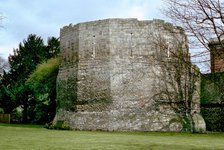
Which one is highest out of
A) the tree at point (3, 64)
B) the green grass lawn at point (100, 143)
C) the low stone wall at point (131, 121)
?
the tree at point (3, 64)

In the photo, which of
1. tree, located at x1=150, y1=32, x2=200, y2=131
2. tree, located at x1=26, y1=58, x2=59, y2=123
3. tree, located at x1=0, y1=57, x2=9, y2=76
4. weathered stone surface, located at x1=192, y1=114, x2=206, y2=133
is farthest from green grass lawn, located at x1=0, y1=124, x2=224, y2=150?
tree, located at x1=0, y1=57, x2=9, y2=76

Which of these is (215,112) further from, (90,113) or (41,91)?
(41,91)

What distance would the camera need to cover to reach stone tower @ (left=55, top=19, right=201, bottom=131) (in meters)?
22.7

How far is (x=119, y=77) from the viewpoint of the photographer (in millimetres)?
23047

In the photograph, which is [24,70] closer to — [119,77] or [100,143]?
[119,77]

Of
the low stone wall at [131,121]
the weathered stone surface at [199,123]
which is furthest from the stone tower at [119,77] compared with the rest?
the weathered stone surface at [199,123]

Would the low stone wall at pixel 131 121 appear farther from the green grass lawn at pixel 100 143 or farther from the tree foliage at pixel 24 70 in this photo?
the tree foliage at pixel 24 70

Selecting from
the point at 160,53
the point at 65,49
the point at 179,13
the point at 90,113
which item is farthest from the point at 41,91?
the point at 179,13

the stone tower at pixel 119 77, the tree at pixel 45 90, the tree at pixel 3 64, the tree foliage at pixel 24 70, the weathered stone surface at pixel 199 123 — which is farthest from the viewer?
the tree at pixel 3 64

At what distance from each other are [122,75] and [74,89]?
3082mm

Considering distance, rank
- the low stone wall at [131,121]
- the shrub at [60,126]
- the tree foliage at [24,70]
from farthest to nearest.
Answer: the tree foliage at [24,70] → the shrub at [60,126] → the low stone wall at [131,121]

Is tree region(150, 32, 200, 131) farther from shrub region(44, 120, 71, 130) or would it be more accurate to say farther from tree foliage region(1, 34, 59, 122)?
tree foliage region(1, 34, 59, 122)

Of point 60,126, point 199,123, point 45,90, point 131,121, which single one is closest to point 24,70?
point 45,90

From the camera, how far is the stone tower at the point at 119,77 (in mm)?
22734
